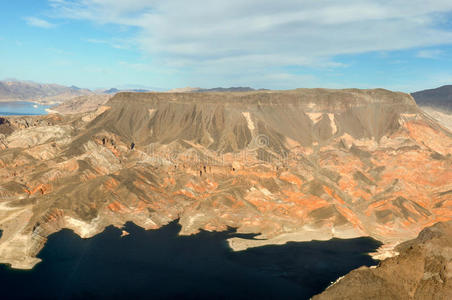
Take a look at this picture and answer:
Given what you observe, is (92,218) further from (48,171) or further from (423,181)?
(423,181)

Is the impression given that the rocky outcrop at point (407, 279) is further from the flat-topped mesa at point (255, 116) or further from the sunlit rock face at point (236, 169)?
the flat-topped mesa at point (255, 116)

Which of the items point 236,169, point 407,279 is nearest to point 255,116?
point 236,169

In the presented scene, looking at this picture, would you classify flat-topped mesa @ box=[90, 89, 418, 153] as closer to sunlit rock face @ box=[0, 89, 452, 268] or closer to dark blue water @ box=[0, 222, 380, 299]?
sunlit rock face @ box=[0, 89, 452, 268]

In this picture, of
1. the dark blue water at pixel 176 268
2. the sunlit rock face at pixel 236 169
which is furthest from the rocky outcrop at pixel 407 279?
the sunlit rock face at pixel 236 169

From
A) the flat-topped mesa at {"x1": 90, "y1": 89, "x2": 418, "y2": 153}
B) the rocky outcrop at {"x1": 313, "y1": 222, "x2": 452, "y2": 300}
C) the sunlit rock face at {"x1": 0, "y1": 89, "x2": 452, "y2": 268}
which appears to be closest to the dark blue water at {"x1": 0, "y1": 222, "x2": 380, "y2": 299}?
the sunlit rock face at {"x1": 0, "y1": 89, "x2": 452, "y2": 268}

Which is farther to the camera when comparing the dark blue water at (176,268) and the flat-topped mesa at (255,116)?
the flat-topped mesa at (255,116)

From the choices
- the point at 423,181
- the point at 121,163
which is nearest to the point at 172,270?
the point at 121,163
